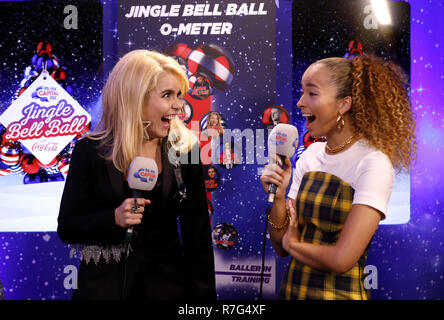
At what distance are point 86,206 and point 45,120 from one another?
5.83ft

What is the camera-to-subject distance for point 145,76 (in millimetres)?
1827

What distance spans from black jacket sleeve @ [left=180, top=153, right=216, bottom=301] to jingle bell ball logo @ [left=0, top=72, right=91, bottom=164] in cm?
167

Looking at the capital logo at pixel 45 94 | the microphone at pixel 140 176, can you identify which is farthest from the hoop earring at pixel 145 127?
the capital logo at pixel 45 94

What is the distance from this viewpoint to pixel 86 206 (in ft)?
5.76

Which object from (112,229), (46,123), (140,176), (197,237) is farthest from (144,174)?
(46,123)

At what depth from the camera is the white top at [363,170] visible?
57.4 inches

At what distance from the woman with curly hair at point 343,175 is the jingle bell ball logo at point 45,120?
2096 millimetres

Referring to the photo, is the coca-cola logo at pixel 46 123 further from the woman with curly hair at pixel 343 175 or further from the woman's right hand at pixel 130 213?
the woman with curly hair at pixel 343 175

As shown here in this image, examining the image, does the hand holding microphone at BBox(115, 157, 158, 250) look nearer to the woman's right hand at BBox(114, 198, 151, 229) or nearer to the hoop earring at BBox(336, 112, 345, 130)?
the woman's right hand at BBox(114, 198, 151, 229)

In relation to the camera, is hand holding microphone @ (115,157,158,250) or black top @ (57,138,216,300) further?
black top @ (57,138,216,300)

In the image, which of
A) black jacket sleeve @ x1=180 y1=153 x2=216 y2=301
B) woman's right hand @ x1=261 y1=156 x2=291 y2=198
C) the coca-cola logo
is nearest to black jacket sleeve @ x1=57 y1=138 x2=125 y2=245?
black jacket sleeve @ x1=180 y1=153 x2=216 y2=301

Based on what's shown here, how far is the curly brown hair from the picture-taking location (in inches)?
63.1
